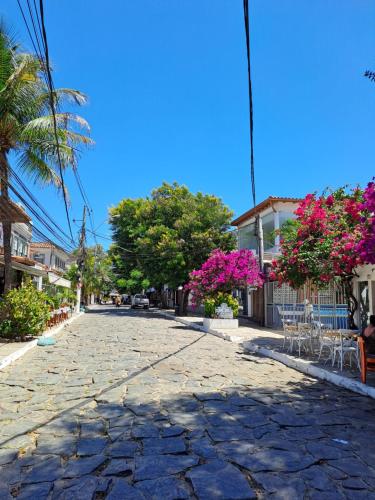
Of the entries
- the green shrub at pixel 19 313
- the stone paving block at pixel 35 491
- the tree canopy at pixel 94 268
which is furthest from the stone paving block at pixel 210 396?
the tree canopy at pixel 94 268

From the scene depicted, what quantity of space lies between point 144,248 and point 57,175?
14.4 m

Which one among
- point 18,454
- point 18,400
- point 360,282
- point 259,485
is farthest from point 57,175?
point 259,485

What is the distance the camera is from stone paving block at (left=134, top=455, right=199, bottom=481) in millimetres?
3719

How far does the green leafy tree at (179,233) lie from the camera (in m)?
26.9

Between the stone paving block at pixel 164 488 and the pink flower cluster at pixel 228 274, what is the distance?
1570 cm

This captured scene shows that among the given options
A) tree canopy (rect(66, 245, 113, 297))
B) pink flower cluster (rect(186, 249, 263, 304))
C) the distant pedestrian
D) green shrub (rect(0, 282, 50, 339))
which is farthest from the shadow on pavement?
tree canopy (rect(66, 245, 113, 297))

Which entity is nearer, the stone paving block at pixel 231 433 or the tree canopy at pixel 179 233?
the stone paving block at pixel 231 433

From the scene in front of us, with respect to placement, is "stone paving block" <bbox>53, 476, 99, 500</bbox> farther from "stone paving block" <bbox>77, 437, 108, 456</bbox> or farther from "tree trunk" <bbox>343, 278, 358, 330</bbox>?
"tree trunk" <bbox>343, 278, 358, 330</bbox>

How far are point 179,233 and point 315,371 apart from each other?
19751 mm

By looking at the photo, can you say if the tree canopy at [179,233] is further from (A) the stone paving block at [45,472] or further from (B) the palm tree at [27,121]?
(A) the stone paving block at [45,472]

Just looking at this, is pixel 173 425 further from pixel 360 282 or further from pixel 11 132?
pixel 11 132

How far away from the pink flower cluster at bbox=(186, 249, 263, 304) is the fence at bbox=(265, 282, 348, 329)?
140 cm

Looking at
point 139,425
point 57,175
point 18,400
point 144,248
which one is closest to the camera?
point 139,425

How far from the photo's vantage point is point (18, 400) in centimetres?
625
